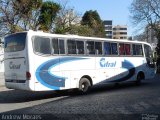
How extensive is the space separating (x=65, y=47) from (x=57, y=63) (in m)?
0.97

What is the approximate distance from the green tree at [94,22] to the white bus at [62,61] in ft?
81.7

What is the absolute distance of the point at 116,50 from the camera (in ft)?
68.8

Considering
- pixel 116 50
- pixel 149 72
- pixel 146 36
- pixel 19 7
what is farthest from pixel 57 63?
pixel 146 36

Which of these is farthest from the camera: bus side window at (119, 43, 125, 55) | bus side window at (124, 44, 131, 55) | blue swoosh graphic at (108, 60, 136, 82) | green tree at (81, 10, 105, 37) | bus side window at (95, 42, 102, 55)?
green tree at (81, 10, 105, 37)

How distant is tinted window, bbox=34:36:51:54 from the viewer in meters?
16.3

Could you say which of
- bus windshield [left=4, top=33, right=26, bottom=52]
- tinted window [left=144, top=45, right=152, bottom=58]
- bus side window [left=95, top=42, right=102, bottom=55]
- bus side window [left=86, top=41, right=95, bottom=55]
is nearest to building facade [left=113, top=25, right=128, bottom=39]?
tinted window [left=144, top=45, right=152, bottom=58]

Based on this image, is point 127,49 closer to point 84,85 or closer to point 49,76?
point 84,85

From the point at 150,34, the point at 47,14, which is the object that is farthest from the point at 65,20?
the point at 150,34

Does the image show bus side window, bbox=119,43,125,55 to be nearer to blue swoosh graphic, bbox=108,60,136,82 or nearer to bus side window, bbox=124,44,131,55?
bus side window, bbox=124,44,131,55

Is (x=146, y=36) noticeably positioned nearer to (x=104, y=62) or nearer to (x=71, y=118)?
(x=104, y=62)

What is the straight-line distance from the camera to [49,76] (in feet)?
55.2

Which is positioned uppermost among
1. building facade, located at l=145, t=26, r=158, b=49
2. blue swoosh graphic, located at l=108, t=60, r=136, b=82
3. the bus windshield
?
building facade, located at l=145, t=26, r=158, b=49

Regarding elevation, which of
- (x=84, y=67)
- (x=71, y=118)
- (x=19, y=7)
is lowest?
(x=71, y=118)

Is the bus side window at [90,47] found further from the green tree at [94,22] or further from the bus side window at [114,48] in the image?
the green tree at [94,22]
